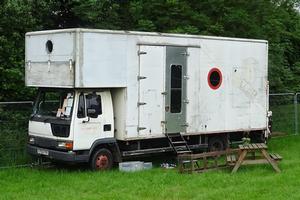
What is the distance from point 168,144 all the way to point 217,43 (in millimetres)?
3216

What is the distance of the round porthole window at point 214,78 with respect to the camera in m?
16.4

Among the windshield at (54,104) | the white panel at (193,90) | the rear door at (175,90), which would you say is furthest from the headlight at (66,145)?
the white panel at (193,90)

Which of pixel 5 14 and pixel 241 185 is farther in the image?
pixel 5 14

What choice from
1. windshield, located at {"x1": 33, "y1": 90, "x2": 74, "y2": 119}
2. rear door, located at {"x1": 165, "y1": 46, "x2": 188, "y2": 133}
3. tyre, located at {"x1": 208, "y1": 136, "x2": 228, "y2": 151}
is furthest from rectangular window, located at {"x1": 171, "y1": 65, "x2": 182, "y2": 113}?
windshield, located at {"x1": 33, "y1": 90, "x2": 74, "y2": 119}

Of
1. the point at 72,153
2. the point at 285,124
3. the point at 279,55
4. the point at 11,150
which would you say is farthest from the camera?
the point at 279,55

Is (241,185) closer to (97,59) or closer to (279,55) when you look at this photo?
(97,59)

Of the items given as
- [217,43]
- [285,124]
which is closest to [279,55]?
[285,124]

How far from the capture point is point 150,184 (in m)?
12.5

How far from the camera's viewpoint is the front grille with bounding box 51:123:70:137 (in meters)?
13.6

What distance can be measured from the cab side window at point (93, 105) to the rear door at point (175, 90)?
1960mm

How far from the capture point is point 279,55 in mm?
25109

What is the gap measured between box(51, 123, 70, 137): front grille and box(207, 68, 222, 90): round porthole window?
15.1 feet

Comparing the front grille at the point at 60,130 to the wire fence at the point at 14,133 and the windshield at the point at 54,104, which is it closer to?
the windshield at the point at 54,104

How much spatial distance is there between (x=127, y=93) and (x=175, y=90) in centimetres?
166
